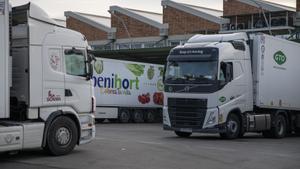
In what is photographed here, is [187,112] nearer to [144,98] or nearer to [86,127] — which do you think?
[86,127]

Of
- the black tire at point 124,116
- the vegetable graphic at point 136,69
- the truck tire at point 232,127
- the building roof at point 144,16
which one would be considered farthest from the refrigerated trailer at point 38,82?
the building roof at point 144,16

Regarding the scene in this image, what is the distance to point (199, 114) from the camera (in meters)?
19.3

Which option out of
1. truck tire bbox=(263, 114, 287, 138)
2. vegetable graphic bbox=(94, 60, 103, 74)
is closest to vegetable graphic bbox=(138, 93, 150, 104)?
vegetable graphic bbox=(94, 60, 103, 74)

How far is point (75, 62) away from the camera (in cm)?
1439

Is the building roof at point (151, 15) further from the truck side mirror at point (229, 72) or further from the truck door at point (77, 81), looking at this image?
the truck door at point (77, 81)

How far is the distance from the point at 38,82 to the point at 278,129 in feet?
38.4

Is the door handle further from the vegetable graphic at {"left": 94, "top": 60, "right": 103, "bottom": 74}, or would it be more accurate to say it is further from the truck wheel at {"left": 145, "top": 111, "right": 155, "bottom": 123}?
the truck wheel at {"left": 145, "top": 111, "right": 155, "bottom": 123}

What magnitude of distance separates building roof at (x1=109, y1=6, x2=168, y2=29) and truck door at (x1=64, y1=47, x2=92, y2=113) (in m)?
44.8

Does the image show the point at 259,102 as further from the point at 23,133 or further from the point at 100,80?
the point at 100,80

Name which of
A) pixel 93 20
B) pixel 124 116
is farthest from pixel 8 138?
pixel 93 20

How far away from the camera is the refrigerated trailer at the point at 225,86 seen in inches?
757

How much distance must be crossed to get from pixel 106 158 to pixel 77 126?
4.88ft

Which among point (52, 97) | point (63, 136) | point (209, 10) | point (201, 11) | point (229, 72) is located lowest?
point (63, 136)

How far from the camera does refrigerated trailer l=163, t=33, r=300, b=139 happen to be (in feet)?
63.1
